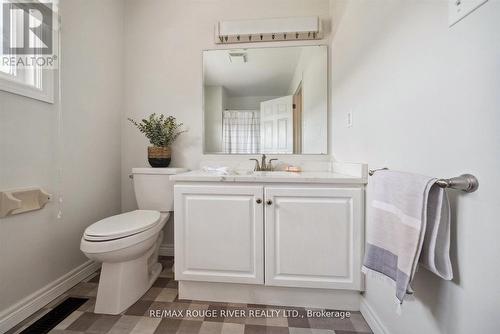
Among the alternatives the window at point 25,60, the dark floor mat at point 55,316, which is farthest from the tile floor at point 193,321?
the window at point 25,60

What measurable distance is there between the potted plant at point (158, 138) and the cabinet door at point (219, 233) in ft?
2.14

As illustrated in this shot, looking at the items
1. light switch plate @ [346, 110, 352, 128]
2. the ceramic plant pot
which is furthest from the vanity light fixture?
the ceramic plant pot

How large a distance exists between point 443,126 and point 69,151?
1973 millimetres

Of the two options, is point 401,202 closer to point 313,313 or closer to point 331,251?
point 331,251

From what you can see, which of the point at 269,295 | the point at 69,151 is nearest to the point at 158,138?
the point at 69,151

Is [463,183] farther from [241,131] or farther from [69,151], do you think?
[69,151]

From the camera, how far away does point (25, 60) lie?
3.98ft

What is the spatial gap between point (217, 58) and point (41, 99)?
4.08ft

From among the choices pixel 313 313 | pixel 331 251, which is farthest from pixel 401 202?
pixel 313 313

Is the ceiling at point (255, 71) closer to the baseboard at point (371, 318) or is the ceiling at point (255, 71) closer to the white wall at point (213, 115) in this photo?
the white wall at point (213, 115)

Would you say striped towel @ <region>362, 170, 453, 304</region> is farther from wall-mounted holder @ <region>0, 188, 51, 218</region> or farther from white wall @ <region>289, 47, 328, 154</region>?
wall-mounted holder @ <region>0, 188, 51, 218</region>

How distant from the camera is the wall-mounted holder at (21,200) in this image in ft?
3.46

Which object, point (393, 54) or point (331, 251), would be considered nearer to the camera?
point (393, 54)

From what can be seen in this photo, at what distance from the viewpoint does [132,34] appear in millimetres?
1935
